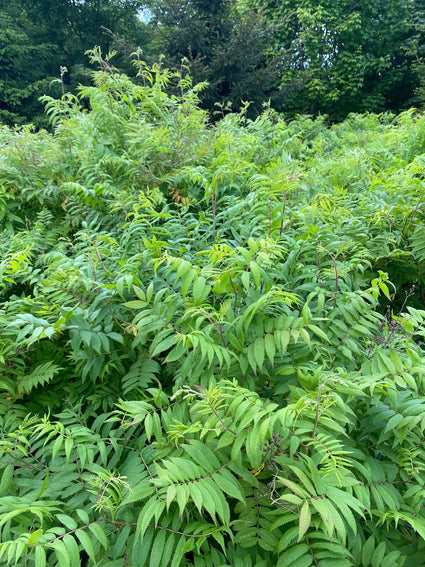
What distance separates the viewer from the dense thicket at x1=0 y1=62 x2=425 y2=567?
1.42 m

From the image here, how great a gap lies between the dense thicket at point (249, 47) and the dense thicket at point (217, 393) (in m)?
11.3

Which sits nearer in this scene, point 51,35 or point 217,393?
point 217,393

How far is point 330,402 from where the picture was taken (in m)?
1.46

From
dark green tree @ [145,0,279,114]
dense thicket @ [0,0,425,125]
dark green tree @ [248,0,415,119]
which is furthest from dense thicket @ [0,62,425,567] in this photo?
dark green tree @ [248,0,415,119]

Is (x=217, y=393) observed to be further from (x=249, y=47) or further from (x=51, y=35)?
(x=51, y=35)

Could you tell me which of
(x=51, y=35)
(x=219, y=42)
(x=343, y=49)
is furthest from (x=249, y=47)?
(x=51, y=35)

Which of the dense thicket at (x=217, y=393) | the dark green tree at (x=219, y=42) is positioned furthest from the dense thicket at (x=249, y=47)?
the dense thicket at (x=217, y=393)

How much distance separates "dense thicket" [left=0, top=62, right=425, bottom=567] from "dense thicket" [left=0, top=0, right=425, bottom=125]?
11.3 meters

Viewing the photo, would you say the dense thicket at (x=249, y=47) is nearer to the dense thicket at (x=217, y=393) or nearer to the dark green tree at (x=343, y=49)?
the dark green tree at (x=343, y=49)

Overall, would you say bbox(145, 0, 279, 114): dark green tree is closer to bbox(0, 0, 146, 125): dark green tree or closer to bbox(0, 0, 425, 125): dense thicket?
bbox(0, 0, 425, 125): dense thicket

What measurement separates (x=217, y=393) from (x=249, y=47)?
1489cm

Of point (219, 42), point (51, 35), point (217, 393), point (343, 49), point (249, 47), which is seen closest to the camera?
point (217, 393)

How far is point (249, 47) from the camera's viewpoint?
1322 cm

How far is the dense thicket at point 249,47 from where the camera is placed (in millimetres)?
13430
